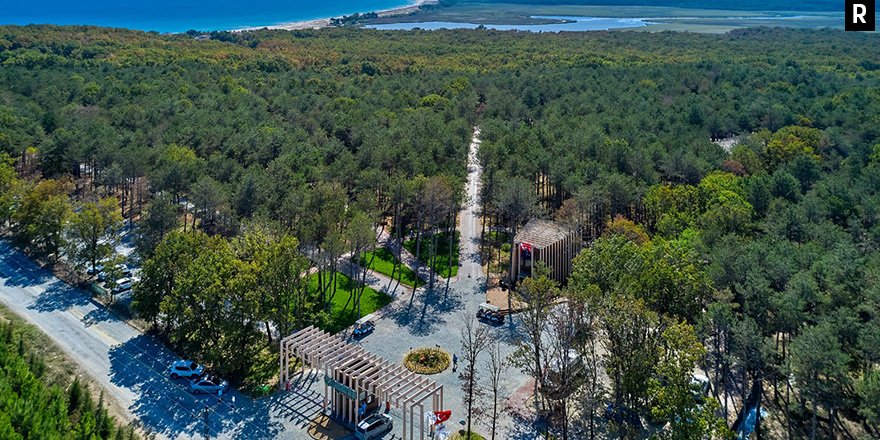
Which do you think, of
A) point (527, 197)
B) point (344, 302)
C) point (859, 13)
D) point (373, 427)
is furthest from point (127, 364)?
point (859, 13)

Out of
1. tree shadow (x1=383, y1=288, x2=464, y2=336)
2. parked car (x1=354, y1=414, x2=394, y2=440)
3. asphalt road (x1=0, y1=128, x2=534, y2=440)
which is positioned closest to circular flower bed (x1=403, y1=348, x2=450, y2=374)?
asphalt road (x1=0, y1=128, x2=534, y2=440)

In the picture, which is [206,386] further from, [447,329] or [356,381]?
[447,329]

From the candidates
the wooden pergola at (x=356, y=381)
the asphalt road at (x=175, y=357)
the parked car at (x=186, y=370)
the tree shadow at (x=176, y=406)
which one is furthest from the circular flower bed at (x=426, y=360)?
the parked car at (x=186, y=370)

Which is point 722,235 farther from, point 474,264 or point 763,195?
point 474,264

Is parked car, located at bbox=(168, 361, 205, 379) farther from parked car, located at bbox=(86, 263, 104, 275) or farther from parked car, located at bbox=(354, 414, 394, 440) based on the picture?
parked car, located at bbox=(86, 263, 104, 275)

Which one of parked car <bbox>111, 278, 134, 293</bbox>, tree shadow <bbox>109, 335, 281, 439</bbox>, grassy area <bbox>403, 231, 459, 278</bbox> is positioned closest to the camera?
tree shadow <bbox>109, 335, 281, 439</bbox>

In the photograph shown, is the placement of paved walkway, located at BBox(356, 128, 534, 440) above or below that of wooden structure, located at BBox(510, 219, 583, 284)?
below

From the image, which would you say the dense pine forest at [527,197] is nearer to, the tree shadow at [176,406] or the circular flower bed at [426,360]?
the tree shadow at [176,406]
